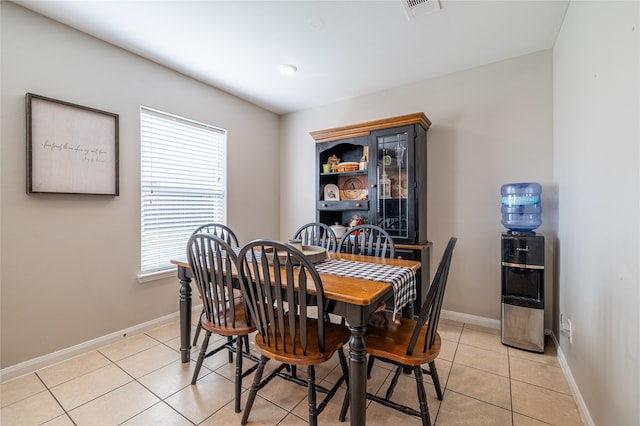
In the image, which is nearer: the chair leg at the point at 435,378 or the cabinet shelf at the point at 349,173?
the chair leg at the point at 435,378

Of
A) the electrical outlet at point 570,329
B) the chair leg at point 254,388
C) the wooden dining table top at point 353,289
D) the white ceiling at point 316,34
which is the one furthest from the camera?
the white ceiling at point 316,34

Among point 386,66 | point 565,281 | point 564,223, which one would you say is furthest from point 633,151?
point 386,66

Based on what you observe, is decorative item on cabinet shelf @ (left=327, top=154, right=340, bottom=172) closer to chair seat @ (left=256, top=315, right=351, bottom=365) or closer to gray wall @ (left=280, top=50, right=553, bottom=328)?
gray wall @ (left=280, top=50, right=553, bottom=328)

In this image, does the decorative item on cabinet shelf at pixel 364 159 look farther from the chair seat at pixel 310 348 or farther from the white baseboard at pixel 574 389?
the white baseboard at pixel 574 389

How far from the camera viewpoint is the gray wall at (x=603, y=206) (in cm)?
108

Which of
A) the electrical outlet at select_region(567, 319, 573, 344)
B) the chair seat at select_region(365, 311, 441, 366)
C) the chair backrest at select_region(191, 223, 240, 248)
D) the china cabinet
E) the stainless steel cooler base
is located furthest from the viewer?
the china cabinet

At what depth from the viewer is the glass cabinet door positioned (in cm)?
278

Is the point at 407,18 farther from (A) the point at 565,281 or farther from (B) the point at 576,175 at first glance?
(A) the point at 565,281

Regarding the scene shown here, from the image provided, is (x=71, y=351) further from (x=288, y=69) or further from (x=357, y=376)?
(x=288, y=69)

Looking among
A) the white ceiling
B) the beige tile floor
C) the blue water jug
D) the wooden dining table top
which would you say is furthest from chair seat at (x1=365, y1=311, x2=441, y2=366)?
the white ceiling

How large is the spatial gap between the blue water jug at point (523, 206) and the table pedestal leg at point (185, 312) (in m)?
2.67

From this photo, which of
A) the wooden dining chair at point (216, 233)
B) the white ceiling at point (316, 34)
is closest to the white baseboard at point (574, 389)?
the wooden dining chair at point (216, 233)

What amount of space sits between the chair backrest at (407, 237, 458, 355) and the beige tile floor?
1.81ft

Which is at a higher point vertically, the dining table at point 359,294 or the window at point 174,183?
the window at point 174,183
